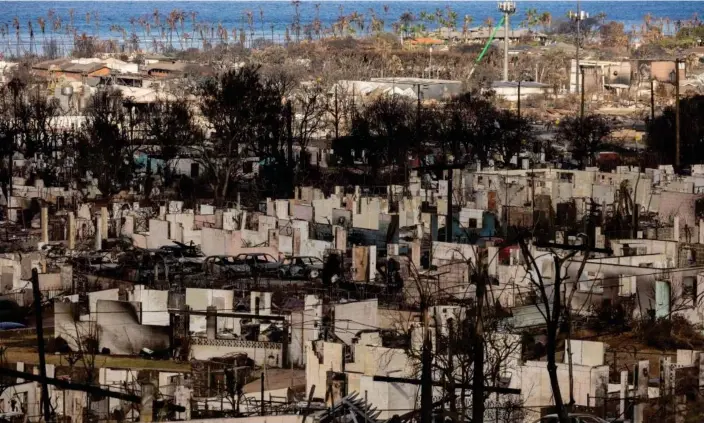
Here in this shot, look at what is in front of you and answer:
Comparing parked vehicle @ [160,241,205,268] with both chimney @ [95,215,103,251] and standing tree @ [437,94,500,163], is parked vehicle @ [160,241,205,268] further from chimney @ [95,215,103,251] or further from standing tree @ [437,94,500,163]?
standing tree @ [437,94,500,163]

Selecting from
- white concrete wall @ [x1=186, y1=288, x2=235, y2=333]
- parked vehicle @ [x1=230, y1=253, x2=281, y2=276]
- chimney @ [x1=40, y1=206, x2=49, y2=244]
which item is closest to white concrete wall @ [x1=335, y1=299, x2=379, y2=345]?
white concrete wall @ [x1=186, y1=288, x2=235, y2=333]

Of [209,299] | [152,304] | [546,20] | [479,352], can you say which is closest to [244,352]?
[209,299]

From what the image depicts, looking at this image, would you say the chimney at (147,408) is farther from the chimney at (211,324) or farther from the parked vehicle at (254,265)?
the parked vehicle at (254,265)

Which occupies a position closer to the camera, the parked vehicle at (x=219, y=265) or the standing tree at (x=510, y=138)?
the parked vehicle at (x=219, y=265)

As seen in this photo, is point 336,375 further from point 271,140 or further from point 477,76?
point 477,76

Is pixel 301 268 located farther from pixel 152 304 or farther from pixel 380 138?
pixel 380 138

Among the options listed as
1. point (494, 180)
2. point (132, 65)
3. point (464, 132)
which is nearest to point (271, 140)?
point (464, 132)

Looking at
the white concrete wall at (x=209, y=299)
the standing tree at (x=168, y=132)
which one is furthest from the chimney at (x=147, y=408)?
the standing tree at (x=168, y=132)

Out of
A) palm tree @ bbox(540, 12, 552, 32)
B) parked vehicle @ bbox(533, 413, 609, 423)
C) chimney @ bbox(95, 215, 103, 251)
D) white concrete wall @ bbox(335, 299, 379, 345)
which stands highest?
palm tree @ bbox(540, 12, 552, 32)

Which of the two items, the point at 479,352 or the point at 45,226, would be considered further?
the point at 45,226
